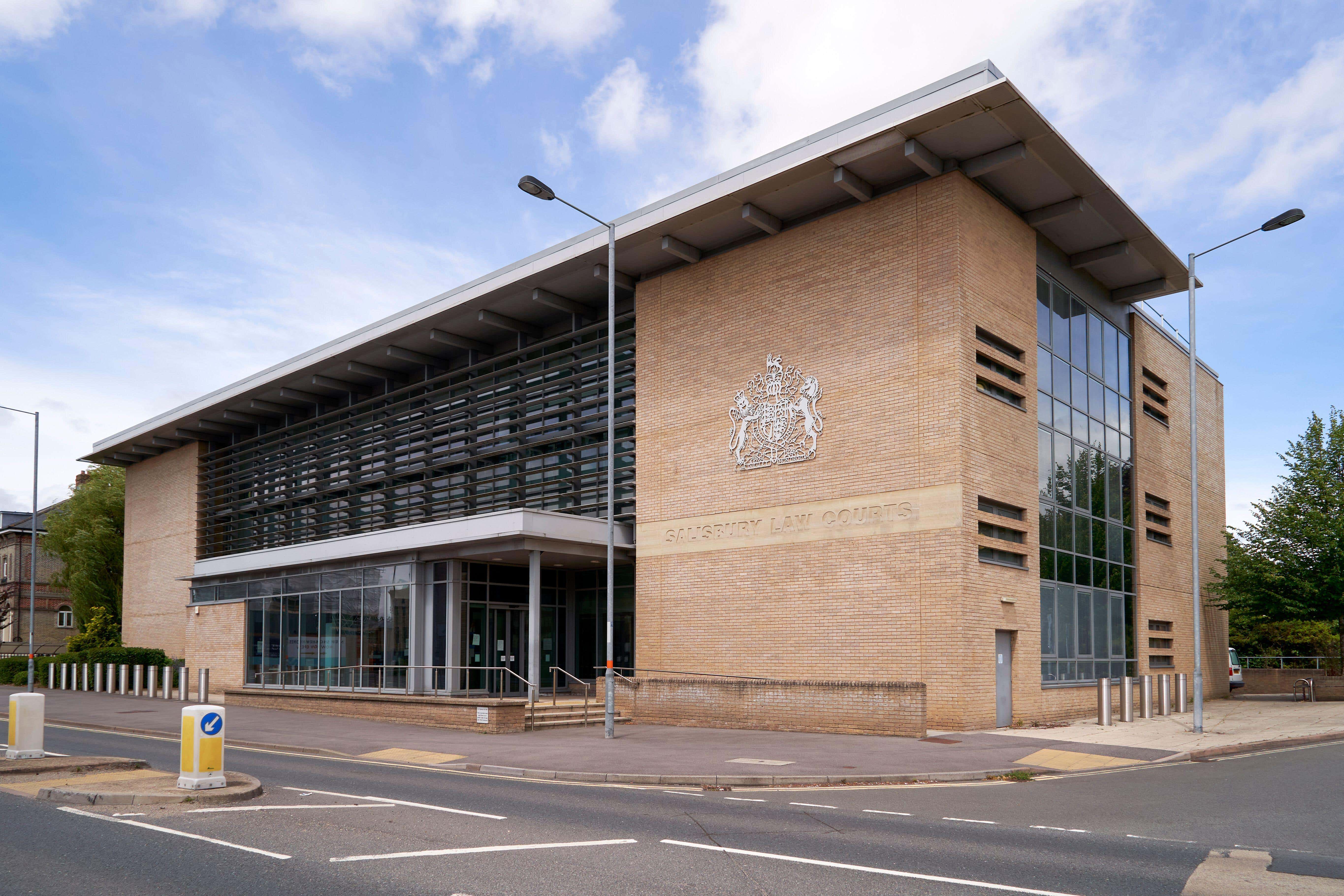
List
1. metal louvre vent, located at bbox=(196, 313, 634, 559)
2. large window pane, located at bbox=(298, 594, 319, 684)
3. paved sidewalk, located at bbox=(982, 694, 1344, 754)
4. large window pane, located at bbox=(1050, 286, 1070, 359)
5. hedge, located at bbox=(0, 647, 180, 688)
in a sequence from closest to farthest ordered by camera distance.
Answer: paved sidewalk, located at bbox=(982, 694, 1344, 754), large window pane, located at bbox=(1050, 286, 1070, 359), metal louvre vent, located at bbox=(196, 313, 634, 559), large window pane, located at bbox=(298, 594, 319, 684), hedge, located at bbox=(0, 647, 180, 688)

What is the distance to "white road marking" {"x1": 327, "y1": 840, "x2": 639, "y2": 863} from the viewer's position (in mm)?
8422

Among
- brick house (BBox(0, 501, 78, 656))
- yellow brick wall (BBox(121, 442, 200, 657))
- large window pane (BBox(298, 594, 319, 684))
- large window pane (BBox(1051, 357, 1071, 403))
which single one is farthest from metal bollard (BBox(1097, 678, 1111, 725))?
brick house (BBox(0, 501, 78, 656))

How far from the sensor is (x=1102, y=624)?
87.9 ft

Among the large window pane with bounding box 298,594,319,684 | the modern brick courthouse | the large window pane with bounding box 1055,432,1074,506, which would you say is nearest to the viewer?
the modern brick courthouse

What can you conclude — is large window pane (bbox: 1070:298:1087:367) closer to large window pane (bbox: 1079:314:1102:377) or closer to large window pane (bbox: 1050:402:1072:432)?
large window pane (bbox: 1079:314:1102:377)

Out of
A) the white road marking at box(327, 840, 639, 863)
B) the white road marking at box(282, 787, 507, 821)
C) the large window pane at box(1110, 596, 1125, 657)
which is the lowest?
the white road marking at box(282, 787, 507, 821)

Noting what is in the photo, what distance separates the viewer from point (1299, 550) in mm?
34250

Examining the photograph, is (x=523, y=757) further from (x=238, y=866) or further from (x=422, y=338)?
(x=422, y=338)

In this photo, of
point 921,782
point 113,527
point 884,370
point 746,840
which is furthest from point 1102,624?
point 113,527

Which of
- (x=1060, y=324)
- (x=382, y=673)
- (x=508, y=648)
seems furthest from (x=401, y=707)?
(x=1060, y=324)

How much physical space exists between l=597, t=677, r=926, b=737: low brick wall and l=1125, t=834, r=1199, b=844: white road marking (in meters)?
9.61

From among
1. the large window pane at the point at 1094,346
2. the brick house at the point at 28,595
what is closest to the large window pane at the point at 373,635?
the large window pane at the point at 1094,346

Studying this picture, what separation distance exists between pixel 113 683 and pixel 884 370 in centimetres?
3330

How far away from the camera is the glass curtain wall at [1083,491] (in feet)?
80.9
